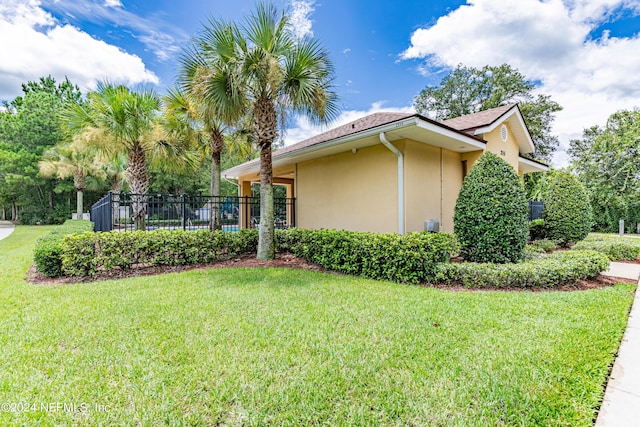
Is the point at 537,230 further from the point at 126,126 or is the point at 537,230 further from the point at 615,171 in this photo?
the point at 126,126

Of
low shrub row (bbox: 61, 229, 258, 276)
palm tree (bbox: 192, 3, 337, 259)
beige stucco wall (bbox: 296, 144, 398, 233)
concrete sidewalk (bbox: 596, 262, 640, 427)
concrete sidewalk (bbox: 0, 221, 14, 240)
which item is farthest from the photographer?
concrete sidewalk (bbox: 0, 221, 14, 240)

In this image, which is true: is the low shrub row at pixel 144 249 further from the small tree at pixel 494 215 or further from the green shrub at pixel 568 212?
the green shrub at pixel 568 212

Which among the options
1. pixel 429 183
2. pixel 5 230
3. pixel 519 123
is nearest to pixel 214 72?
pixel 429 183

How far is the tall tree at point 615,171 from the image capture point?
18734 millimetres

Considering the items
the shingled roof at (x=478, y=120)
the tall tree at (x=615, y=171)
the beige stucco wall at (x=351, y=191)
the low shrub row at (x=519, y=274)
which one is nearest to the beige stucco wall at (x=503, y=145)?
the shingled roof at (x=478, y=120)

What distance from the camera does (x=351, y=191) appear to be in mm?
9422

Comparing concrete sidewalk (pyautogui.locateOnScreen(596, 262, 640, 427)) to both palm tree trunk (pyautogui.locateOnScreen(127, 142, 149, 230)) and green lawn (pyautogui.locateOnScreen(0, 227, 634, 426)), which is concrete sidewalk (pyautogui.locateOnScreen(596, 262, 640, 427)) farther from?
palm tree trunk (pyautogui.locateOnScreen(127, 142, 149, 230))

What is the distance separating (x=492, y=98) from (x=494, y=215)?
80.8 feet

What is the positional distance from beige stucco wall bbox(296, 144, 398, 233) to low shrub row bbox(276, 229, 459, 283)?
1747mm

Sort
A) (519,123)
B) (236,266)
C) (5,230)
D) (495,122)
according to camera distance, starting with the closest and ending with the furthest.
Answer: (236,266) → (495,122) → (519,123) → (5,230)

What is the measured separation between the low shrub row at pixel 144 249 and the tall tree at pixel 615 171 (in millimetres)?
24431

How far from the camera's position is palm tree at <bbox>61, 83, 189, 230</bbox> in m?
8.92

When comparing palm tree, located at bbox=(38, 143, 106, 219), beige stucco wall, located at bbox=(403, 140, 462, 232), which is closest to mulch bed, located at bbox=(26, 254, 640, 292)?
beige stucco wall, located at bbox=(403, 140, 462, 232)

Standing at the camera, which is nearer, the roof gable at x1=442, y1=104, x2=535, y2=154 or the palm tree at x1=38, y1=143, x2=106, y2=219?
the roof gable at x1=442, y1=104, x2=535, y2=154
